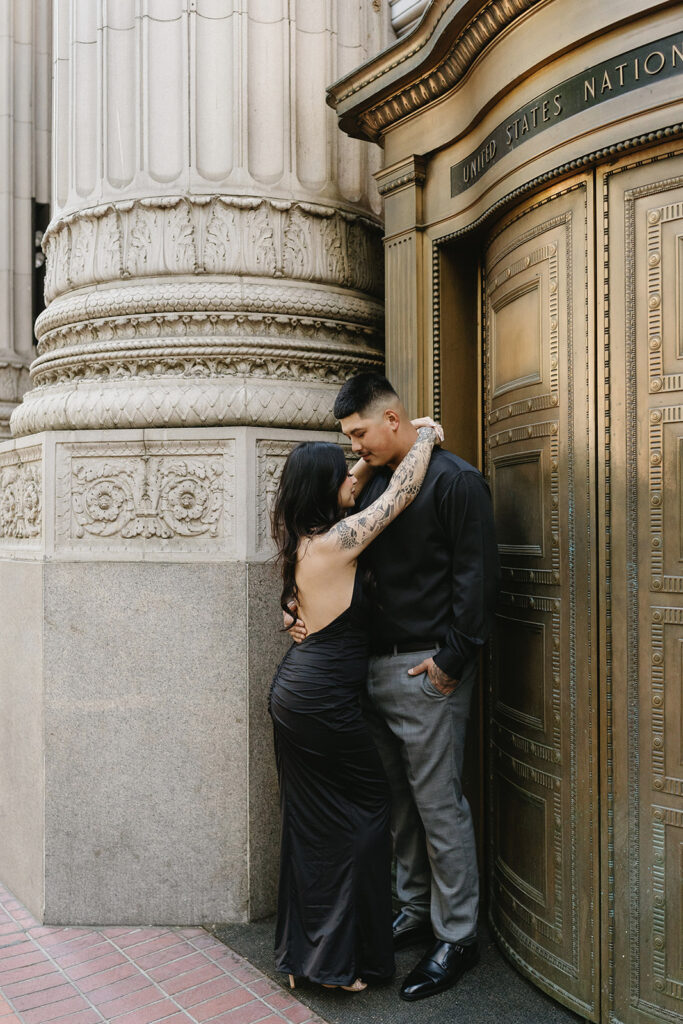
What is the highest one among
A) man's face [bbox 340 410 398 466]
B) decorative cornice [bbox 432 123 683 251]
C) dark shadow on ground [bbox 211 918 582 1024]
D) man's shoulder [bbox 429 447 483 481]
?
decorative cornice [bbox 432 123 683 251]

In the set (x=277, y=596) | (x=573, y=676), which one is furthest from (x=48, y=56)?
(x=573, y=676)

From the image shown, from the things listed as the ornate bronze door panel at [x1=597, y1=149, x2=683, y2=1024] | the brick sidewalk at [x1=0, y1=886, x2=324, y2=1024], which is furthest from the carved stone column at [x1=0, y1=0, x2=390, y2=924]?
the ornate bronze door panel at [x1=597, y1=149, x2=683, y2=1024]

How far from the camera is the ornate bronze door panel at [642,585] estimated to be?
2.86 m

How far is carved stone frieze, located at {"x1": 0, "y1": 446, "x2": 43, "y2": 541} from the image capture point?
437 cm

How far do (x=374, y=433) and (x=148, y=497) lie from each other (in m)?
1.27

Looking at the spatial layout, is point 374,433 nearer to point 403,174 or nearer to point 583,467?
point 583,467

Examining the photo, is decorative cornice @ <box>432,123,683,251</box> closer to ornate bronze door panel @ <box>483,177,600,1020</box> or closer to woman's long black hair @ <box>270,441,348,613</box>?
ornate bronze door panel @ <box>483,177,600,1020</box>

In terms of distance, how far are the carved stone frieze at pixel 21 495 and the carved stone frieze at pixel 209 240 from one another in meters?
0.98

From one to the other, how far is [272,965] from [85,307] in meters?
3.26

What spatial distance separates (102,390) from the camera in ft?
14.3

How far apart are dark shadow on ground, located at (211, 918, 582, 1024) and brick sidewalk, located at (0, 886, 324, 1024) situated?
Answer: 0.09m

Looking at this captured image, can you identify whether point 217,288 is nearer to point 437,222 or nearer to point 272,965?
point 437,222

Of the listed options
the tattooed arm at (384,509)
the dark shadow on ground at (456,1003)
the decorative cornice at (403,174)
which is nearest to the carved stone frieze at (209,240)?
the decorative cornice at (403,174)

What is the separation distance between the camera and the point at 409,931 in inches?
146
